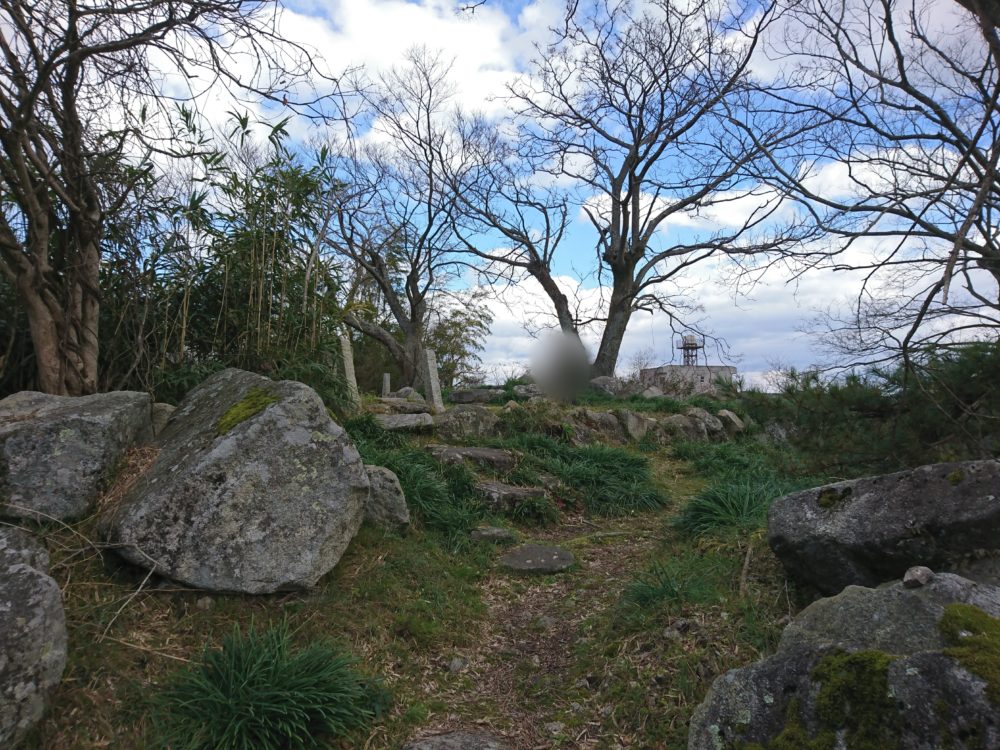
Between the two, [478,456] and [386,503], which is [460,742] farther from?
[478,456]

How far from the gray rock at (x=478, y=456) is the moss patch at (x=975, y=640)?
4.94m

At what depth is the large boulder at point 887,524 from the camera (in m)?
3.19

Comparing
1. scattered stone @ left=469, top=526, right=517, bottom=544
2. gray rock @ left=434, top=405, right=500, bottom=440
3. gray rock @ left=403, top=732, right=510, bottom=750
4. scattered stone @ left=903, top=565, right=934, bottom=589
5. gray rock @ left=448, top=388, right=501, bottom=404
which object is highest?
gray rock @ left=448, top=388, right=501, bottom=404

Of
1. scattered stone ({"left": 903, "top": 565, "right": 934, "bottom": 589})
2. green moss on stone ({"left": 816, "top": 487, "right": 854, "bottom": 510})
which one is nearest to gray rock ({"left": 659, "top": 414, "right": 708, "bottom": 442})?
green moss on stone ({"left": 816, "top": 487, "right": 854, "bottom": 510})

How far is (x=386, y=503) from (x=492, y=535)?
1.12 metres

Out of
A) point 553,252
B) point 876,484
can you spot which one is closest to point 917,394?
point 876,484

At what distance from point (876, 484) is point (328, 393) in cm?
443

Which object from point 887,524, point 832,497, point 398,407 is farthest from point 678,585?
point 398,407

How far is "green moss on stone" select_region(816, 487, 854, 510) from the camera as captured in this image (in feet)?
12.1

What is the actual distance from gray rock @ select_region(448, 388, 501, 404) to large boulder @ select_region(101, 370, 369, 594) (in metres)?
9.90

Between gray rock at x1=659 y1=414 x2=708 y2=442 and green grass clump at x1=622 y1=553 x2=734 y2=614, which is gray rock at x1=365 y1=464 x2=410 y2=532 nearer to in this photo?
green grass clump at x1=622 y1=553 x2=734 y2=614

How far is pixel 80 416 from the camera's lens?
3.93 meters

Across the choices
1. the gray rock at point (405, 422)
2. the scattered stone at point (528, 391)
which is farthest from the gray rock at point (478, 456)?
the scattered stone at point (528, 391)

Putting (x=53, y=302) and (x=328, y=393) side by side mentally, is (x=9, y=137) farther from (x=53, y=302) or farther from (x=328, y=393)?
(x=328, y=393)
